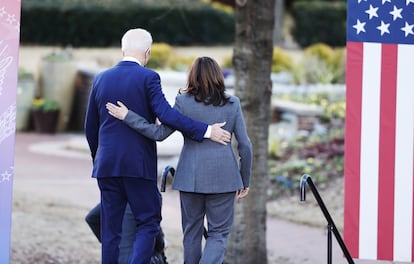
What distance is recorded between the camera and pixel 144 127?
546cm

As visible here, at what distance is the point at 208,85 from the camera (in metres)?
5.55

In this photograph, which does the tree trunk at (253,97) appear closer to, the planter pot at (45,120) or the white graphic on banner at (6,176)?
the white graphic on banner at (6,176)

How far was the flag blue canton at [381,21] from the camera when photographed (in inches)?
235

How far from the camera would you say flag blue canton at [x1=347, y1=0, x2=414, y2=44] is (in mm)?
5957

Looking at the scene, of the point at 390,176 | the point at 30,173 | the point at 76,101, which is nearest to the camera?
the point at 390,176

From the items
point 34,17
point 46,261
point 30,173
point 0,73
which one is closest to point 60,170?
point 30,173

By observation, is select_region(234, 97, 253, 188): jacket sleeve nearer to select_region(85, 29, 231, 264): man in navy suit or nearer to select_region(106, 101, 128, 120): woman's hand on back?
select_region(85, 29, 231, 264): man in navy suit

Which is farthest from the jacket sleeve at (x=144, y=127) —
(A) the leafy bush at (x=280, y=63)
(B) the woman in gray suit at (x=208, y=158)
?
(A) the leafy bush at (x=280, y=63)

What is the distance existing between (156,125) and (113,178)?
1.41ft

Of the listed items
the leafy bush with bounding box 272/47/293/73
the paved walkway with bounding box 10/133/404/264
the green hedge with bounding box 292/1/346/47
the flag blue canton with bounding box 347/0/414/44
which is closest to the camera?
the flag blue canton with bounding box 347/0/414/44

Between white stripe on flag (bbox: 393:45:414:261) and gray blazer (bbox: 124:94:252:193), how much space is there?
1.09 m

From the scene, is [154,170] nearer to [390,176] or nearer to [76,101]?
[390,176]

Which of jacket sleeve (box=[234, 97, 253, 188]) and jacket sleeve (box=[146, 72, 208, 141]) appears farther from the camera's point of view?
jacket sleeve (box=[234, 97, 253, 188])

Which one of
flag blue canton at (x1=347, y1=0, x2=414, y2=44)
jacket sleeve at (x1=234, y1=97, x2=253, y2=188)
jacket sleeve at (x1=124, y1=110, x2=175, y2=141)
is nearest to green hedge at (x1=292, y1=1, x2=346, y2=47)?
flag blue canton at (x1=347, y1=0, x2=414, y2=44)
